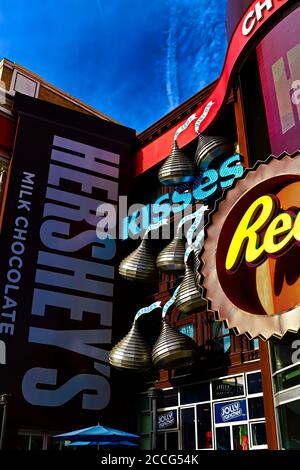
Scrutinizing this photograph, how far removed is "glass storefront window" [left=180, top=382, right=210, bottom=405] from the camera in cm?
2064

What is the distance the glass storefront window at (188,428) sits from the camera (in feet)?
67.3

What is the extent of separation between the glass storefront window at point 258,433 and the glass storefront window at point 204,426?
2.15 metres

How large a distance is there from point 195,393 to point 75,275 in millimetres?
7690

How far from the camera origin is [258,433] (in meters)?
17.9

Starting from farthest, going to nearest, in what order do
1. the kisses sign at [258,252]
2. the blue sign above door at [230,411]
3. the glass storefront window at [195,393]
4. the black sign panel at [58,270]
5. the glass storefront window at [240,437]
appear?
1. the black sign panel at [58,270]
2. the glass storefront window at [195,393]
3. the blue sign above door at [230,411]
4. the glass storefront window at [240,437]
5. the kisses sign at [258,252]

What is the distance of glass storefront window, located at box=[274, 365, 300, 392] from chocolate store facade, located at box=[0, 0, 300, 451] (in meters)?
Result: 0.05

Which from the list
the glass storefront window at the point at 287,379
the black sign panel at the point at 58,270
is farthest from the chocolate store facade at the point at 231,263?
the black sign panel at the point at 58,270

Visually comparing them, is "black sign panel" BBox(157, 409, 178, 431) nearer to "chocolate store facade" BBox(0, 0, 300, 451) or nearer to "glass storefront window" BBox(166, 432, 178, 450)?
"chocolate store facade" BBox(0, 0, 300, 451)

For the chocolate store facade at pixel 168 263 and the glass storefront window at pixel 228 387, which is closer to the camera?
the chocolate store facade at pixel 168 263

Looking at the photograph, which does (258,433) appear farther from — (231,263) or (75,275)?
(75,275)

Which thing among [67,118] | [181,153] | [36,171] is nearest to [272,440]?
[181,153]

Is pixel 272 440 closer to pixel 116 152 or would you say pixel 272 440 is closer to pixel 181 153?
pixel 181 153

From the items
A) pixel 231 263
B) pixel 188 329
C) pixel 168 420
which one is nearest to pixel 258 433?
pixel 168 420

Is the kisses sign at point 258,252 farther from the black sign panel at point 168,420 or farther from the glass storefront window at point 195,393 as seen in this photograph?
the black sign panel at point 168,420
